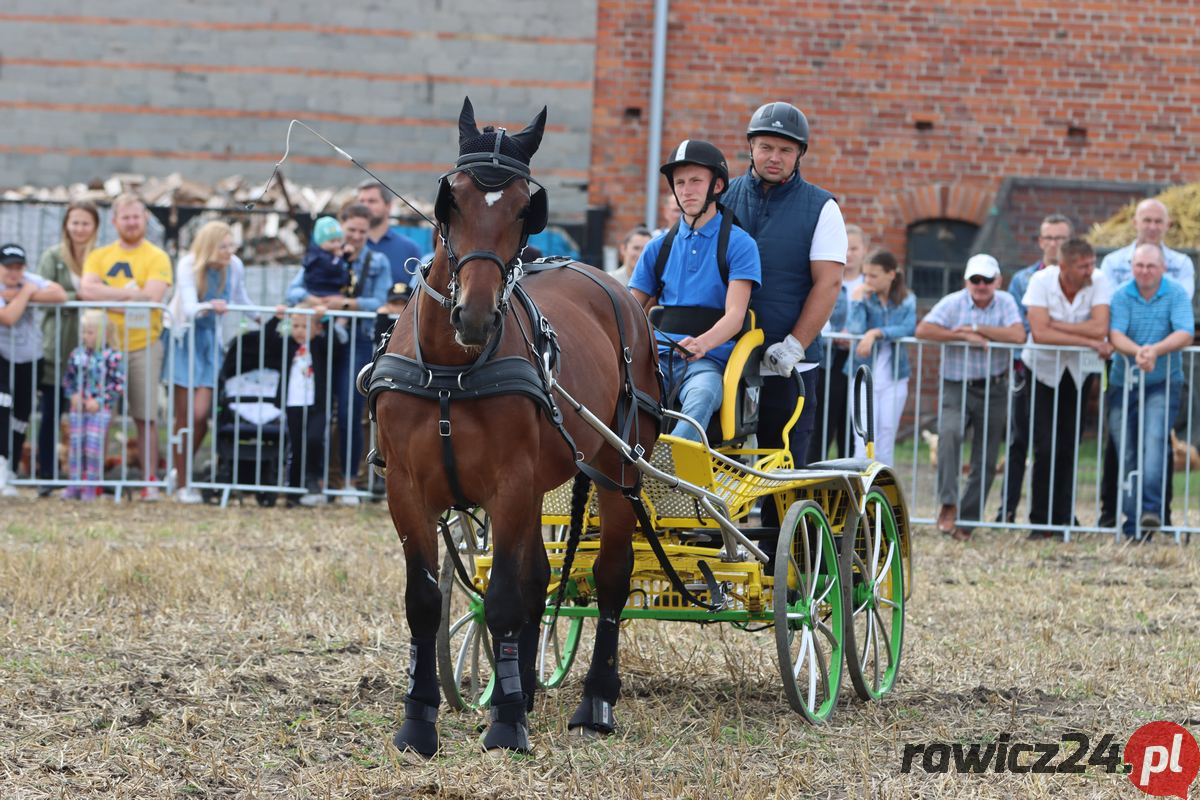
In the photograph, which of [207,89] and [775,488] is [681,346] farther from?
[207,89]

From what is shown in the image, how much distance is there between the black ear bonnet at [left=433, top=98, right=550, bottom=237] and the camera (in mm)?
4867

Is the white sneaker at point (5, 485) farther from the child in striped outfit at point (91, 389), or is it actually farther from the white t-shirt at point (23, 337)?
the white t-shirt at point (23, 337)

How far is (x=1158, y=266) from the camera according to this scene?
36.2 feet

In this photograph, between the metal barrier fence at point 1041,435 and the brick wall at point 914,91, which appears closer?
the metal barrier fence at point 1041,435

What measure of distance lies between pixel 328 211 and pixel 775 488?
1231cm

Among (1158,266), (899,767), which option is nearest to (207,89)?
(1158,266)

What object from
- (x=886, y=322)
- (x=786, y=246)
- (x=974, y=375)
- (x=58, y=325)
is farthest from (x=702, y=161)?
(x=58, y=325)

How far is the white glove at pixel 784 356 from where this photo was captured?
21.3 ft

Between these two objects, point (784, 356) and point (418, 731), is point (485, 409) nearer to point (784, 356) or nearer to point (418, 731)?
point (418, 731)

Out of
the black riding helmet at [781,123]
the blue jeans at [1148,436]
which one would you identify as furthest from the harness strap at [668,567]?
the blue jeans at [1148,436]

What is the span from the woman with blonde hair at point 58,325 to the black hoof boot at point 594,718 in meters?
7.12

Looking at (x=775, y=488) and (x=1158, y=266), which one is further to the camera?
(x=1158, y=266)

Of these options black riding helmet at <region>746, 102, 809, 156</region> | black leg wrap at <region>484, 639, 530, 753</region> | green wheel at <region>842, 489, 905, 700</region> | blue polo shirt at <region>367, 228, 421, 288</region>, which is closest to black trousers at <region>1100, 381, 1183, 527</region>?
green wheel at <region>842, 489, 905, 700</region>

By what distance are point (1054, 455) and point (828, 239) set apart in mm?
5096
